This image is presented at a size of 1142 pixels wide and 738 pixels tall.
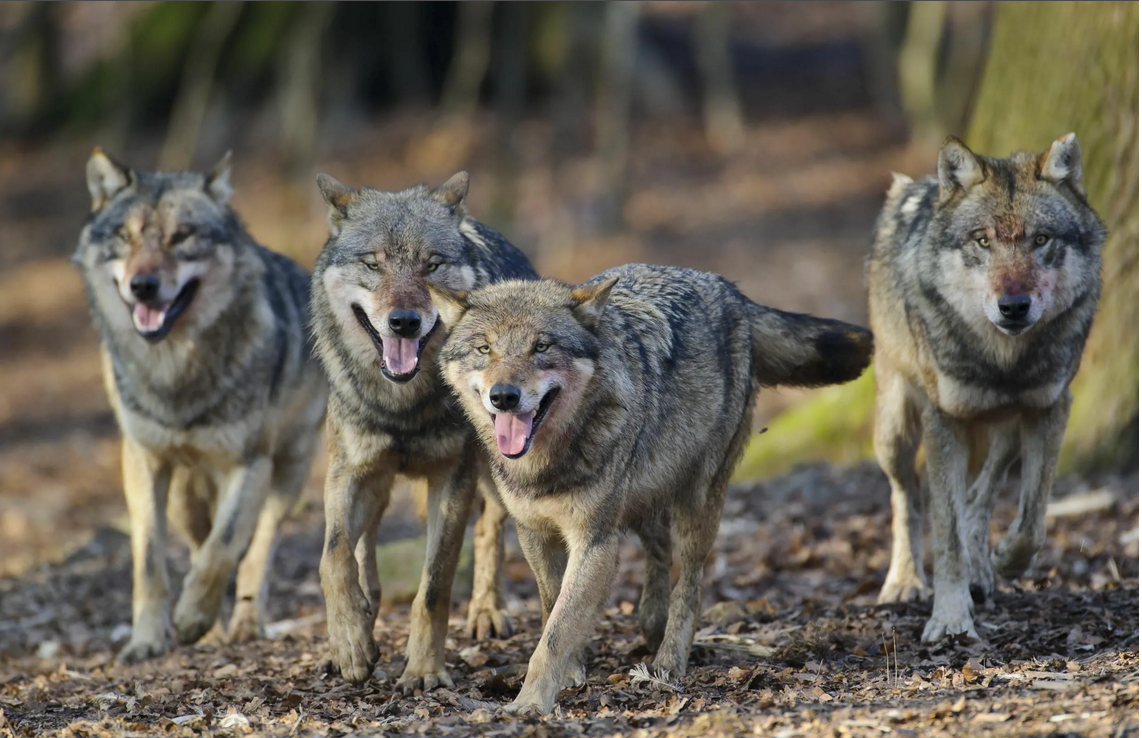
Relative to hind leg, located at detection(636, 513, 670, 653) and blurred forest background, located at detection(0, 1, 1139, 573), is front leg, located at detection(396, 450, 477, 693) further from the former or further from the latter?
blurred forest background, located at detection(0, 1, 1139, 573)

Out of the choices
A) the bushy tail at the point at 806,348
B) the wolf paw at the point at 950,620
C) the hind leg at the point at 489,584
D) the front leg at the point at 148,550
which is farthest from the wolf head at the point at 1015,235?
the front leg at the point at 148,550

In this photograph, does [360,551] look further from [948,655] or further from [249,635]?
[948,655]

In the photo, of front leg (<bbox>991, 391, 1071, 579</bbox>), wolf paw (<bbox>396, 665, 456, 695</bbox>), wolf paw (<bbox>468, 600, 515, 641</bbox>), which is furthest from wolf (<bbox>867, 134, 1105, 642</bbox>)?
wolf paw (<bbox>396, 665, 456, 695</bbox>)

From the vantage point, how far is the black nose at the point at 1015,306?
600 cm

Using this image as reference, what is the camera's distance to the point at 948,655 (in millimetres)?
5875

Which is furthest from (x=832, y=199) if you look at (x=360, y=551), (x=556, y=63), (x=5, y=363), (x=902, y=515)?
(x=360, y=551)

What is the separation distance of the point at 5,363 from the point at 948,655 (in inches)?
619

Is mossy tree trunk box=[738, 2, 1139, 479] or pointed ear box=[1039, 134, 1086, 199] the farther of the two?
mossy tree trunk box=[738, 2, 1139, 479]

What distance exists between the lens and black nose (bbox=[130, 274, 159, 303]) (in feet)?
24.4

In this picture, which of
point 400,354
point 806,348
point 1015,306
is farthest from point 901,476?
point 400,354

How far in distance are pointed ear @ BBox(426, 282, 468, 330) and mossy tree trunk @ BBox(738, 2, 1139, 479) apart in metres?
4.74

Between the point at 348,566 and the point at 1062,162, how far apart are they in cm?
404

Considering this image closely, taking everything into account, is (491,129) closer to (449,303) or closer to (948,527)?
(948,527)

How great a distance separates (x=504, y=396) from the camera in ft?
16.6
